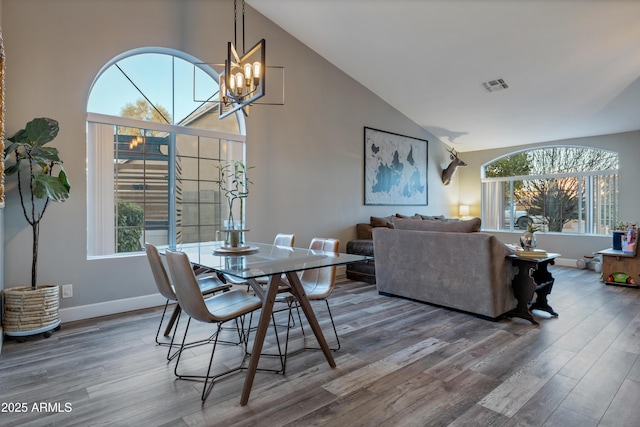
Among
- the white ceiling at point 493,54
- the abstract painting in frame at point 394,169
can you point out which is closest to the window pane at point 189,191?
the white ceiling at point 493,54

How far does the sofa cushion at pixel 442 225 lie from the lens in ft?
11.3

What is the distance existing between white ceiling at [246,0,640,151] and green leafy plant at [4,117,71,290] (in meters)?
3.05

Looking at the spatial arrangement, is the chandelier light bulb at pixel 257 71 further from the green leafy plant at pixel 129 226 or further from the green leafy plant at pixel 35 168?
the green leafy plant at pixel 129 226

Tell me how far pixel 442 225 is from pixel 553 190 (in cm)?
472

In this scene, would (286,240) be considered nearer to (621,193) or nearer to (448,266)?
(448,266)

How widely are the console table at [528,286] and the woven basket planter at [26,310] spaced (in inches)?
165

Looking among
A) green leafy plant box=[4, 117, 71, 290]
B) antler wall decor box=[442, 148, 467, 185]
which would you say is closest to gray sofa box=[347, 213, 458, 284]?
antler wall decor box=[442, 148, 467, 185]

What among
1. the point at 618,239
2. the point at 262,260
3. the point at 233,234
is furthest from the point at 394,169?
the point at 262,260

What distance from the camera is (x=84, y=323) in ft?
10.9

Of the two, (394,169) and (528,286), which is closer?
(528,286)

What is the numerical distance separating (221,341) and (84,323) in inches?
59.3

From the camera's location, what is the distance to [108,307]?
3.58 m

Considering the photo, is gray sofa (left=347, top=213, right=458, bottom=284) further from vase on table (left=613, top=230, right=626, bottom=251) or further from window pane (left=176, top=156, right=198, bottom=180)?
vase on table (left=613, top=230, right=626, bottom=251)

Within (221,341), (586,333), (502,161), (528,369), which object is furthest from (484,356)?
(502,161)
